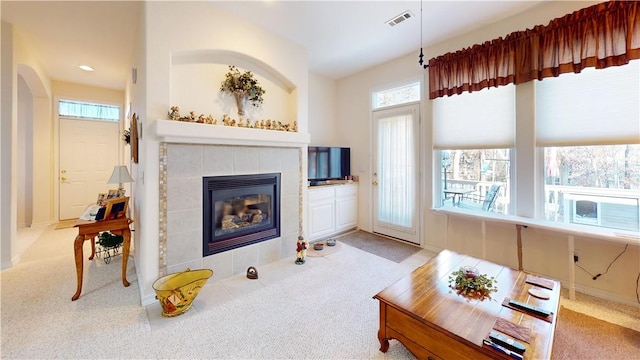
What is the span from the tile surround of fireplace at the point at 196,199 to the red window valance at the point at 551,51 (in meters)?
2.55

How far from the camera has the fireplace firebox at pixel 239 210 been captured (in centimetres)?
262

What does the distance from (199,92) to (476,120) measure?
3379mm

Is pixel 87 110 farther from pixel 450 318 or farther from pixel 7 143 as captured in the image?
pixel 450 318

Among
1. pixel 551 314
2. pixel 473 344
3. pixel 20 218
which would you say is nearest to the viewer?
pixel 473 344

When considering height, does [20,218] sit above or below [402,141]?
below

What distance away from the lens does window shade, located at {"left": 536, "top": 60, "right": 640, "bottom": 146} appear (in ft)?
7.25

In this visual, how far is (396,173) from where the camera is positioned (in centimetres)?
410

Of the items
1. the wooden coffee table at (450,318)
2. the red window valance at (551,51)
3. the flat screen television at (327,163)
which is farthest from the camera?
the flat screen television at (327,163)

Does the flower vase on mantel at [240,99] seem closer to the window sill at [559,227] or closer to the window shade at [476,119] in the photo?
the window shade at [476,119]

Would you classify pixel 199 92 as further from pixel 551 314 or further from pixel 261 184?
pixel 551 314

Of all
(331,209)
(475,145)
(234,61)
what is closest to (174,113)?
(234,61)

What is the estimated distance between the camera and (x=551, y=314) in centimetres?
147

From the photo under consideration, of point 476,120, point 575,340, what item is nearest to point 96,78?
point 476,120

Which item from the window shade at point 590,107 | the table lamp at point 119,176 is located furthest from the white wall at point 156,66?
the window shade at point 590,107
